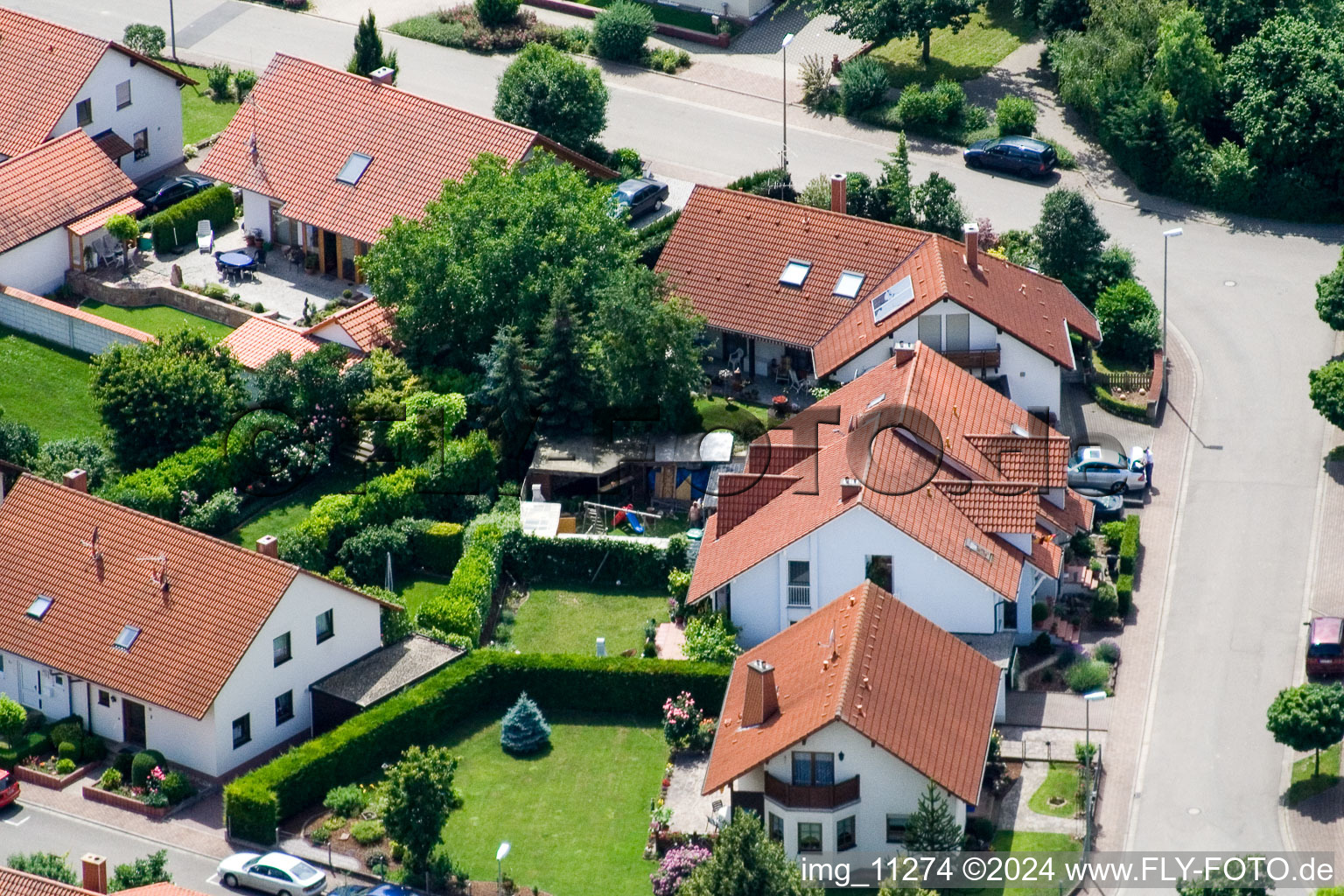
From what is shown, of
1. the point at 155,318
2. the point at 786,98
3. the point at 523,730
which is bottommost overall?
the point at 523,730

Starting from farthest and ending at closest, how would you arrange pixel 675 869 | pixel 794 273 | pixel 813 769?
pixel 794 273
pixel 813 769
pixel 675 869

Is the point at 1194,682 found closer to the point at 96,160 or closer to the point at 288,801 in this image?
the point at 288,801

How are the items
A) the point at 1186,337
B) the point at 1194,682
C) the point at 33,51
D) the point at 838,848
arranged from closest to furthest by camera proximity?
the point at 838,848 < the point at 1194,682 < the point at 1186,337 < the point at 33,51

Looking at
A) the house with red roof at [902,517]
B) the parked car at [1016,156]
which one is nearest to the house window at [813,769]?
the house with red roof at [902,517]

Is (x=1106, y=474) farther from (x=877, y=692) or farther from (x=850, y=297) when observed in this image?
(x=877, y=692)

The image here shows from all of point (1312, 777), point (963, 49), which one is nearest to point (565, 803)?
point (1312, 777)

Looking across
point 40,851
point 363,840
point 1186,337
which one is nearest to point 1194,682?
point 1186,337

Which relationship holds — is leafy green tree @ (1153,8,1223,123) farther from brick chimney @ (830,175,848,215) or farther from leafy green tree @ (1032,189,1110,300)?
brick chimney @ (830,175,848,215)

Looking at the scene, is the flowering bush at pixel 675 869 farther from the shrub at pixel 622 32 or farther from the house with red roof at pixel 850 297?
the shrub at pixel 622 32
